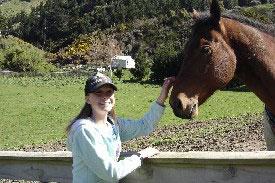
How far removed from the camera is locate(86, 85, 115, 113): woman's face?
2.73 metres

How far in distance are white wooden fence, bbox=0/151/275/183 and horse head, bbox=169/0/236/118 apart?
0.43m

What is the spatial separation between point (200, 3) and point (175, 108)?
467ft

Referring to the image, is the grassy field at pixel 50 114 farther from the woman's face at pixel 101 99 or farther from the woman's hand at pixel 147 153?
the woman's face at pixel 101 99

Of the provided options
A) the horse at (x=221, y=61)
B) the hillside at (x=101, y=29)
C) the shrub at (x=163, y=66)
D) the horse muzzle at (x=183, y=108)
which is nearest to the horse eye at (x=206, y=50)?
the horse at (x=221, y=61)

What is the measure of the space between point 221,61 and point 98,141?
1284 mm

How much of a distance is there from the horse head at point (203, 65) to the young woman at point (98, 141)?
0.49 m

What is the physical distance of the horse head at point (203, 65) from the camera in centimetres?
316

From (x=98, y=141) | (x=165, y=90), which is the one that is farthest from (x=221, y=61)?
(x=98, y=141)

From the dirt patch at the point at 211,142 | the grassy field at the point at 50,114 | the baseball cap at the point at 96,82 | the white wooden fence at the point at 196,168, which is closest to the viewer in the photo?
the white wooden fence at the point at 196,168

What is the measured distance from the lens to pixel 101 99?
274 centimetres

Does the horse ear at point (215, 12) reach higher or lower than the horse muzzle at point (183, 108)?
higher

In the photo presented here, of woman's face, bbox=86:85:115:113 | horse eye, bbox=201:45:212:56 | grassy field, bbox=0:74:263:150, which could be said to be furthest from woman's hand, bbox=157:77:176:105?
grassy field, bbox=0:74:263:150

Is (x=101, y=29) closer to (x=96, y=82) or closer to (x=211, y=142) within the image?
(x=211, y=142)

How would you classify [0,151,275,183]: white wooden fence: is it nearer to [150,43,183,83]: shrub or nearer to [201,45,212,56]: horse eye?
[201,45,212,56]: horse eye
